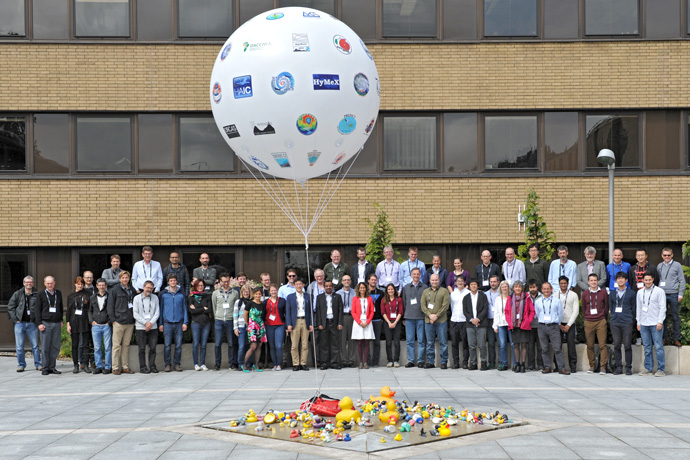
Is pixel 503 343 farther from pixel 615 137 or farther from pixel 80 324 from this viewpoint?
pixel 80 324

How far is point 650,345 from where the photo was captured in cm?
1520

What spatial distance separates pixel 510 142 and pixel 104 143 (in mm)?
10400

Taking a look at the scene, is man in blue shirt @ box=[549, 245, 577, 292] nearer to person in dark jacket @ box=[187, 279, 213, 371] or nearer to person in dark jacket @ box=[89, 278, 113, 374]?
person in dark jacket @ box=[187, 279, 213, 371]

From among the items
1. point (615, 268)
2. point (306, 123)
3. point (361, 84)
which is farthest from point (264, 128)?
point (615, 268)

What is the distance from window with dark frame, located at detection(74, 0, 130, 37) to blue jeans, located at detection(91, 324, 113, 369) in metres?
8.35

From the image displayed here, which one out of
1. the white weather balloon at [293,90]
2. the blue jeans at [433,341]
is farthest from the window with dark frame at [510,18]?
→ the white weather balloon at [293,90]

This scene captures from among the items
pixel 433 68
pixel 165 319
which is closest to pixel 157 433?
pixel 165 319

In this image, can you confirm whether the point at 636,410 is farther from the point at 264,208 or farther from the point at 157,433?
the point at 264,208

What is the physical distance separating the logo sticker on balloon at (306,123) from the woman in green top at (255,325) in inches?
291

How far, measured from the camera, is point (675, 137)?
2089cm

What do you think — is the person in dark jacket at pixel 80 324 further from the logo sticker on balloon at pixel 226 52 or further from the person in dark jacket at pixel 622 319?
the person in dark jacket at pixel 622 319

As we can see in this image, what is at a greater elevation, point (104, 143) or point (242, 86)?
point (104, 143)

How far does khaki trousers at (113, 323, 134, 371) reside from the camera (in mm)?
16062

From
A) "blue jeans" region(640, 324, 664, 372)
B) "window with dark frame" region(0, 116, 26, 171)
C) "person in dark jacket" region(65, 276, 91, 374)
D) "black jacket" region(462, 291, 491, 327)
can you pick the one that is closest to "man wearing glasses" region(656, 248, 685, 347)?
"blue jeans" region(640, 324, 664, 372)
